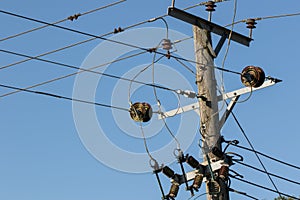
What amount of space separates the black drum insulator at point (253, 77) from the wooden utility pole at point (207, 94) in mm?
540

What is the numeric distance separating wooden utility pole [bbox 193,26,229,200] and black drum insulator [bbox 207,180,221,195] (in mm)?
47

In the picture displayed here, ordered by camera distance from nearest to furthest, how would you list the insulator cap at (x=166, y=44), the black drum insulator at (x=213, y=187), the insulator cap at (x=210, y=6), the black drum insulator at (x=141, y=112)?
the black drum insulator at (x=213, y=187) < the black drum insulator at (x=141, y=112) < the insulator cap at (x=210, y=6) < the insulator cap at (x=166, y=44)

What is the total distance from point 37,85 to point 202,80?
3129 millimetres

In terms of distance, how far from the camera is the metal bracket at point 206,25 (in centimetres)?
1290

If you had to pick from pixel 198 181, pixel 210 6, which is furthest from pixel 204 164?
pixel 210 6

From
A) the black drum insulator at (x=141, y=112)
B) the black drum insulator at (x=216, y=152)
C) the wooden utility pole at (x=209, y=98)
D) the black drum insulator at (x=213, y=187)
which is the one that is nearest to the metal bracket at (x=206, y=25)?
the wooden utility pole at (x=209, y=98)

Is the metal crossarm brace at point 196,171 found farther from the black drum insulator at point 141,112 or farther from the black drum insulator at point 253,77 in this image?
the black drum insulator at point 253,77

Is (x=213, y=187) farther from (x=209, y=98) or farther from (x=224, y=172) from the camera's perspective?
(x=209, y=98)

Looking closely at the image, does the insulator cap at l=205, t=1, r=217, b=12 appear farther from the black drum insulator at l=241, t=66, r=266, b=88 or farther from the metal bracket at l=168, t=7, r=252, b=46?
the black drum insulator at l=241, t=66, r=266, b=88

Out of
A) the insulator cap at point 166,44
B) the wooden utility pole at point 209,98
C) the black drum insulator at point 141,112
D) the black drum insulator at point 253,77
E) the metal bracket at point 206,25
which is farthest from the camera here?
the insulator cap at point 166,44

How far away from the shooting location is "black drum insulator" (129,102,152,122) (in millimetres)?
13570

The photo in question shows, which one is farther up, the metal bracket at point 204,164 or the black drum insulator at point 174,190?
the metal bracket at point 204,164

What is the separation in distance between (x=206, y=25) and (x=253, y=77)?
1.10m

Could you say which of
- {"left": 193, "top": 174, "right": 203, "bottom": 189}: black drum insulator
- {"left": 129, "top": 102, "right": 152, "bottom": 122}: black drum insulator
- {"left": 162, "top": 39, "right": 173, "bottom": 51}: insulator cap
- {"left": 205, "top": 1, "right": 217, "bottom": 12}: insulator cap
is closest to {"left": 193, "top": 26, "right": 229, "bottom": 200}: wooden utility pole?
{"left": 193, "top": 174, "right": 203, "bottom": 189}: black drum insulator
